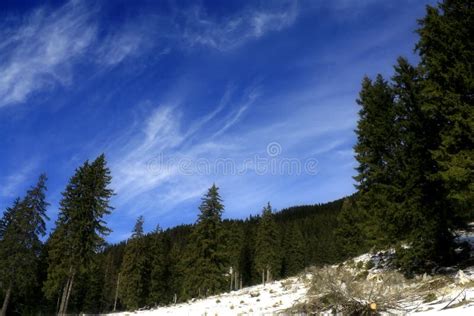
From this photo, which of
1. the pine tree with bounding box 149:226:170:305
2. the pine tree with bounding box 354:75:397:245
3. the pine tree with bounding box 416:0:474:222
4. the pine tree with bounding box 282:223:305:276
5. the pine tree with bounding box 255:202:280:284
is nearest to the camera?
the pine tree with bounding box 416:0:474:222

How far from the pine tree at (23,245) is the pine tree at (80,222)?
15.7ft

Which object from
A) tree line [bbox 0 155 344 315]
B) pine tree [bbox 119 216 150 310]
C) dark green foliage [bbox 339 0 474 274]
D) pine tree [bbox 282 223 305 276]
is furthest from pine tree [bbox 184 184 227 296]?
pine tree [bbox 282 223 305 276]

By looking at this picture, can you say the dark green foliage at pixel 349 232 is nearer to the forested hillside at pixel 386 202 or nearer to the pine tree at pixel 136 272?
the forested hillside at pixel 386 202

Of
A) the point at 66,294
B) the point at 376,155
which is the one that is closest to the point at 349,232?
the point at 376,155

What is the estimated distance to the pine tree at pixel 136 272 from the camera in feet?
168

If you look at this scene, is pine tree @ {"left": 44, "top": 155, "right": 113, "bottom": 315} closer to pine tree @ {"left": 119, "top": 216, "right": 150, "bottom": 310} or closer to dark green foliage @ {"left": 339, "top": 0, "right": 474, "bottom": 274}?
pine tree @ {"left": 119, "top": 216, "right": 150, "bottom": 310}

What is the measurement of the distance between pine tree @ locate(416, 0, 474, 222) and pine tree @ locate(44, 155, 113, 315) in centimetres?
2864

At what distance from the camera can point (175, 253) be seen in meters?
69.4

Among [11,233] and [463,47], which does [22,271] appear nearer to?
[11,233]

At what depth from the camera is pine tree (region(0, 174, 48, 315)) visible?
36.8 m

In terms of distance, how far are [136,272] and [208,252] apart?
14604 millimetres

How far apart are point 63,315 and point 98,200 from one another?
9.88 m

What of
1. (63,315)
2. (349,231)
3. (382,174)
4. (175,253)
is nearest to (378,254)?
(382,174)

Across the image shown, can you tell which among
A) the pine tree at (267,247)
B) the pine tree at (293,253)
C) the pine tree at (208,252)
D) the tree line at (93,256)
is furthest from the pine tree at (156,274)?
the pine tree at (293,253)
